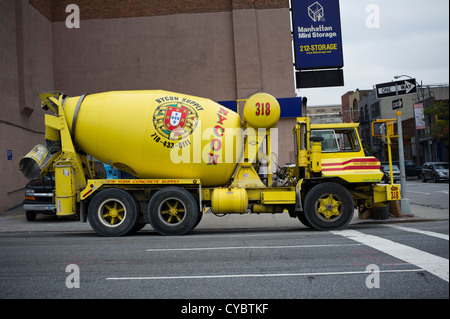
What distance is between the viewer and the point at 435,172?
116 ft

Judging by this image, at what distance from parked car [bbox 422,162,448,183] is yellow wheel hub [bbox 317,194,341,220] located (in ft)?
85.9

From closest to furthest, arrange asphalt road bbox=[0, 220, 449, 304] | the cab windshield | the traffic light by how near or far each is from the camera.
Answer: asphalt road bbox=[0, 220, 449, 304], the cab windshield, the traffic light

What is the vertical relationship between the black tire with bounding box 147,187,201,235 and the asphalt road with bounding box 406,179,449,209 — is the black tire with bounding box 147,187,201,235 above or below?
above

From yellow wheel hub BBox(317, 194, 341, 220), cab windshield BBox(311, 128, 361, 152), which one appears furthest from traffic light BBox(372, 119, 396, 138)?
yellow wheel hub BBox(317, 194, 341, 220)

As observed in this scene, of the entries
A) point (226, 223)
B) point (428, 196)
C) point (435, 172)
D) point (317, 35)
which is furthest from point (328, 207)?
point (435, 172)

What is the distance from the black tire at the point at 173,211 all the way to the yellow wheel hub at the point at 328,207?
3.06 meters

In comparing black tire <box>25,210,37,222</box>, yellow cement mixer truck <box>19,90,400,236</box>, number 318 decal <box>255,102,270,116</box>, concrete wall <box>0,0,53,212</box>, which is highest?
concrete wall <box>0,0,53,212</box>

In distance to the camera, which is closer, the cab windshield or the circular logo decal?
the circular logo decal

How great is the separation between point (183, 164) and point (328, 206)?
370 centimetres

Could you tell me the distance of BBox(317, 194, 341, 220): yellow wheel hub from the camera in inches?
423

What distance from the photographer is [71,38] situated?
944 inches

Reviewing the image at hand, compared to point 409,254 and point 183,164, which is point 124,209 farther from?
point 409,254

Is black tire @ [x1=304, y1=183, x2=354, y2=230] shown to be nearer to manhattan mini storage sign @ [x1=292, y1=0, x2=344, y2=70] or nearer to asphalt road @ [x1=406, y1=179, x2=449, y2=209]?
asphalt road @ [x1=406, y1=179, x2=449, y2=209]

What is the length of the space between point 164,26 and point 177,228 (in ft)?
52.5
